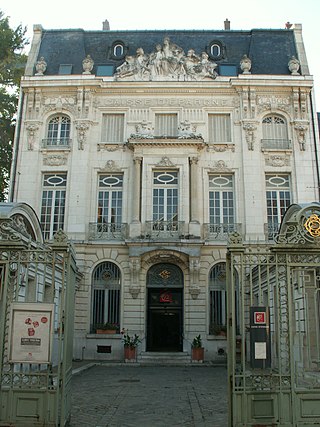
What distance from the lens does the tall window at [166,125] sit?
24531mm

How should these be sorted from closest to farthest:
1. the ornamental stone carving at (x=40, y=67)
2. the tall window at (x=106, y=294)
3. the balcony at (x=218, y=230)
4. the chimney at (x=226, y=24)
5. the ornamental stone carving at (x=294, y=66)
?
the tall window at (x=106, y=294), the balcony at (x=218, y=230), the ornamental stone carving at (x=294, y=66), the ornamental stone carving at (x=40, y=67), the chimney at (x=226, y=24)

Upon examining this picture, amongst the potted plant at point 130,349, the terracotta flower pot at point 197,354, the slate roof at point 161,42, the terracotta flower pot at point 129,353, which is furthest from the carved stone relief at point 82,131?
the terracotta flower pot at point 197,354

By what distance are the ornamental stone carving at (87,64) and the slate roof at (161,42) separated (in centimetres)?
80

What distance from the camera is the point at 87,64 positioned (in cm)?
2520

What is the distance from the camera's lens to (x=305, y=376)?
344 inches

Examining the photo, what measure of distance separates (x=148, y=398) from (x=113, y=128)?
53.1 feet

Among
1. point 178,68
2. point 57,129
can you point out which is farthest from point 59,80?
point 178,68

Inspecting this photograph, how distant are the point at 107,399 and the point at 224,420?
132 inches

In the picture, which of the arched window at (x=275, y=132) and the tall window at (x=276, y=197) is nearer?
the tall window at (x=276, y=197)

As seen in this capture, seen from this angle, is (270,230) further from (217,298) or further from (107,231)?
(107,231)

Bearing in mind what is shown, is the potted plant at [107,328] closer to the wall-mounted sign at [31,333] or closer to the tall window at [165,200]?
the tall window at [165,200]

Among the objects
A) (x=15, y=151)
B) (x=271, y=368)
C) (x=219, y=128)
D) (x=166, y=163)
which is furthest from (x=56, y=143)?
(x=271, y=368)

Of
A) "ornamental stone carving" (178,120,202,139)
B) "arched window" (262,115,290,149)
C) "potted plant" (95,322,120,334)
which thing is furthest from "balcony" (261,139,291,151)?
"potted plant" (95,322,120,334)

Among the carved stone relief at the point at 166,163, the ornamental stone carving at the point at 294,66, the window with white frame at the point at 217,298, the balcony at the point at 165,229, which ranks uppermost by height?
the ornamental stone carving at the point at 294,66
